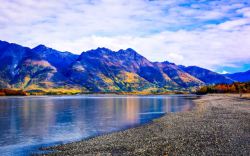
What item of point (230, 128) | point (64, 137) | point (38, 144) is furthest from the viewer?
point (64, 137)

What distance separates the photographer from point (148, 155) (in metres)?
29.8

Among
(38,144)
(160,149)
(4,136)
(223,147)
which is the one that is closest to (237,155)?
(223,147)

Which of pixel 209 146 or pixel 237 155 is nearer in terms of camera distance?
pixel 237 155

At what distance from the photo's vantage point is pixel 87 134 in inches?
2031

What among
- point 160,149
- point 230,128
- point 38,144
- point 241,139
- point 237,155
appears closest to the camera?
point 237,155

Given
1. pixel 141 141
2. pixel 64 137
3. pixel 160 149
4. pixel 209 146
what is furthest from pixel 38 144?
pixel 209 146

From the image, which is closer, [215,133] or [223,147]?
[223,147]

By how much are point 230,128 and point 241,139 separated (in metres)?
10.1

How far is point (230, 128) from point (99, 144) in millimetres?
20608

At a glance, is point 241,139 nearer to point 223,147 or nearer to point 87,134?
point 223,147

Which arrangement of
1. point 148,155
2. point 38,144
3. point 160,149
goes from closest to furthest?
point 148,155 → point 160,149 → point 38,144

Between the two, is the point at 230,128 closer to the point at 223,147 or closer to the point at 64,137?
the point at 223,147

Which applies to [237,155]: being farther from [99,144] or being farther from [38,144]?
[38,144]

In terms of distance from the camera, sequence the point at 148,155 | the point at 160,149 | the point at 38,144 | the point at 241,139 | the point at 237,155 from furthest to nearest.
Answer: the point at 38,144 → the point at 241,139 → the point at 160,149 → the point at 148,155 → the point at 237,155
